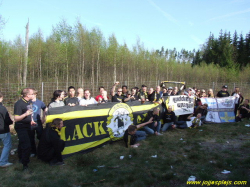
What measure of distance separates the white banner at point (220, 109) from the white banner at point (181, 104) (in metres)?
0.99

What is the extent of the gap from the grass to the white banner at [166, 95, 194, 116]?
2.31 m

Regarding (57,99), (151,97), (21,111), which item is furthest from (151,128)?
(21,111)

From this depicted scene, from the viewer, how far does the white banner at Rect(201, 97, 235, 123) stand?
9.68 metres

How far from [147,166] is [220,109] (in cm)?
714

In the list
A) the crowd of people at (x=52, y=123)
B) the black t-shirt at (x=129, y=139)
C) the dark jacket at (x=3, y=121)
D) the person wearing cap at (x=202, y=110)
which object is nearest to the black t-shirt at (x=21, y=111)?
the crowd of people at (x=52, y=123)

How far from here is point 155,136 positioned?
7023 mm

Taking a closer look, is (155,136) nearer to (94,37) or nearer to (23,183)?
(23,183)

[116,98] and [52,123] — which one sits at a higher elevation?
[116,98]

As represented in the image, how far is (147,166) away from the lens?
174 inches

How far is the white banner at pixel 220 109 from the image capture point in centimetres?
968

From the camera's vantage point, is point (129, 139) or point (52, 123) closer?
point (52, 123)

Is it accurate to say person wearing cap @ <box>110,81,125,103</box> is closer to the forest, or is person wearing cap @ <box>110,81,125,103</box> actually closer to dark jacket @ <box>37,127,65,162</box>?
dark jacket @ <box>37,127,65,162</box>

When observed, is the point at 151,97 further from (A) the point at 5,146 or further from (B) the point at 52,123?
(A) the point at 5,146

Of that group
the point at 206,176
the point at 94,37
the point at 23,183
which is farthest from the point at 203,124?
the point at 94,37
